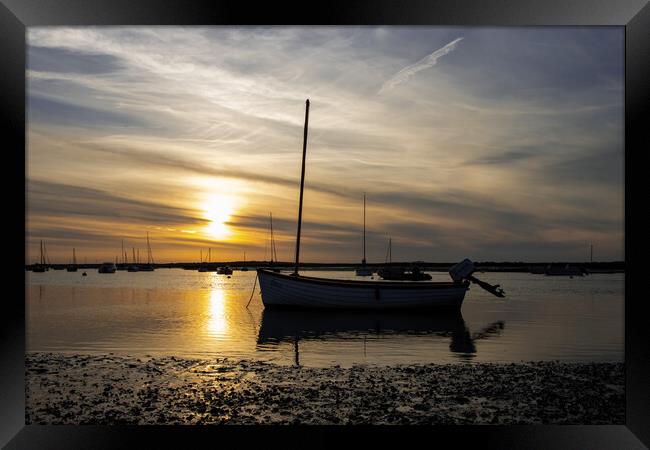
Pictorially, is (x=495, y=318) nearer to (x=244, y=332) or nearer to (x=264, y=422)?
(x=244, y=332)

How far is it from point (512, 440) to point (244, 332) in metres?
14.4

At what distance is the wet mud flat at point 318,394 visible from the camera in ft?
22.0

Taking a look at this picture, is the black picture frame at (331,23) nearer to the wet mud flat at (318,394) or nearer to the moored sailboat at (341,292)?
the wet mud flat at (318,394)

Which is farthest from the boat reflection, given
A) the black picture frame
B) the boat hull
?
the black picture frame

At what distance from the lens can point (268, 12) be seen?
15.3 feet

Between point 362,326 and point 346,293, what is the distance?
3164 millimetres

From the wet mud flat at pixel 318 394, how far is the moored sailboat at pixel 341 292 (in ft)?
40.1

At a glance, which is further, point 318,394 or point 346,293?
point 346,293

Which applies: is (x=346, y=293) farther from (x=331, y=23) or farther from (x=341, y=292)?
(x=331, y=23)

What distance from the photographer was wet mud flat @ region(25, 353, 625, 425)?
6699 mm

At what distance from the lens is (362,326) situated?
66.7 feet

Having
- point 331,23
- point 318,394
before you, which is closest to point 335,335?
point 318,394

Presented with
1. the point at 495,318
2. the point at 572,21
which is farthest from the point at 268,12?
the point at 495,318

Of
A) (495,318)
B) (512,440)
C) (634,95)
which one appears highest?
(634,95)
